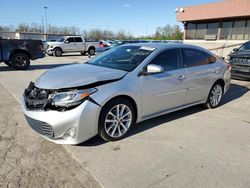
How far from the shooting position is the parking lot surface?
2.65 metres

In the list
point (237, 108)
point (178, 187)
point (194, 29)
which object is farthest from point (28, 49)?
point (194, 29)

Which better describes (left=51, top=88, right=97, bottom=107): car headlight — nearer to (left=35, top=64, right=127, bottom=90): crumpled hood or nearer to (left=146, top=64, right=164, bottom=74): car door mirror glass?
(left=35, top=64, right=127, bottom=90): crumpled hood

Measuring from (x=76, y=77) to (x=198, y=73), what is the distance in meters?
2.63

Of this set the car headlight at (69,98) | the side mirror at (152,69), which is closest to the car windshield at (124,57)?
the side mirror at (152,69)

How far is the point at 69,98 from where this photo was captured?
9.91 ft

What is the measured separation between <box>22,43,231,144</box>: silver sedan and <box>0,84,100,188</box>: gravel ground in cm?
27

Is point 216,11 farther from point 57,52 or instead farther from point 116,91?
point 116,91

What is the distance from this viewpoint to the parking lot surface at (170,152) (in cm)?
265

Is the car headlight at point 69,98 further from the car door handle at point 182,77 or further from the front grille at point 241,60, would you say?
the front grille at point 241,60

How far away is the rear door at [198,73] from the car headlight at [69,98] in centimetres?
230

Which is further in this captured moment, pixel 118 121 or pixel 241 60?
pixel 241 60

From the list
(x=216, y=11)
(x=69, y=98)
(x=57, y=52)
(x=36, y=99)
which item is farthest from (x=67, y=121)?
(x=216, y=11)

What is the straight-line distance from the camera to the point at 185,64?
4434 millimetres

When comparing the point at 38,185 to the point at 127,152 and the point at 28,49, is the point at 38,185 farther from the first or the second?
the point at 28,49
